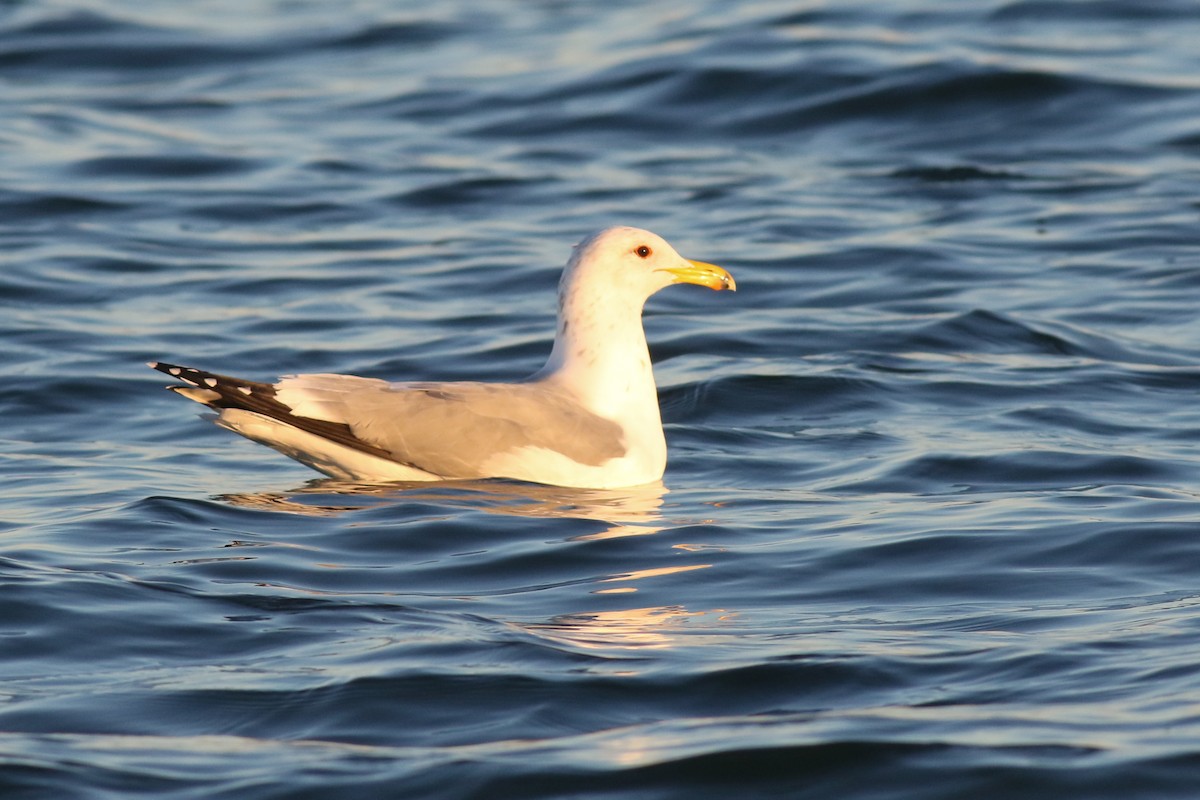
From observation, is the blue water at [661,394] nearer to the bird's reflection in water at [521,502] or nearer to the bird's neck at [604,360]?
the bird's reflection in water at [521,502]

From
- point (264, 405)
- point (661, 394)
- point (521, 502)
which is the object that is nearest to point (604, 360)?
point (521, 502)

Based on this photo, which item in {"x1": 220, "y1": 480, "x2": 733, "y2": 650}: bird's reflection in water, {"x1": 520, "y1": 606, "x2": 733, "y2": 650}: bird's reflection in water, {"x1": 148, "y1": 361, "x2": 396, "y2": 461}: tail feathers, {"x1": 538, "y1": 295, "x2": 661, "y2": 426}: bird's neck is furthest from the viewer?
{"x1": 538, "y1": 295, "x2": 661, "y2": 426}: bird's neck

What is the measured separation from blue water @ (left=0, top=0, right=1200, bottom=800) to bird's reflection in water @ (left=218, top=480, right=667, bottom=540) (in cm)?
3

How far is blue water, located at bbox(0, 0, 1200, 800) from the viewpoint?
4.86m

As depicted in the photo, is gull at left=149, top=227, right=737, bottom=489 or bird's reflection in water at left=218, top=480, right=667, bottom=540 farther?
gull at left=149, top=227, right=737, bottom=489

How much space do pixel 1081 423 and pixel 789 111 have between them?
7416 mm

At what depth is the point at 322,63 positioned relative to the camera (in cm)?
1819

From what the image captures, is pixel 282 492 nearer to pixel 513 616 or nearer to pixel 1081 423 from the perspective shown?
pixel 513 616

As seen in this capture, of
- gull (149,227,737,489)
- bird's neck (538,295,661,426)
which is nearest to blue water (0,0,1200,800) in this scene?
gull (149,227,737,489)

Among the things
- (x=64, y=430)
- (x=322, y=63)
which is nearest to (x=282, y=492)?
(x=64, y=430)

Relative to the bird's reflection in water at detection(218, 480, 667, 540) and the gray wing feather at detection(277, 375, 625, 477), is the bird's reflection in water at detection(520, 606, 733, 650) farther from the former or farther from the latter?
the gray wing feather at detection(277, 375, 625, 477)

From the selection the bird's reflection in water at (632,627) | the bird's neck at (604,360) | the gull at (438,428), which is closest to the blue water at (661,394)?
the bird's reflection in water at (632,627)

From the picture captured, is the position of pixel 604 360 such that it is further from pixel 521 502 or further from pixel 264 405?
pixel 264 405

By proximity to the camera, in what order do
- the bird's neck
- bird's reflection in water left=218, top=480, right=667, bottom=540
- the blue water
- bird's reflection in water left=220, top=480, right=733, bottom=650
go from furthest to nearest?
the bird's neck → bird's reflection in water left=218, top=480, right=667, bottom=540 → bird's reflection in water left=220, top=480, right=733, bottom=650 → the blue water
